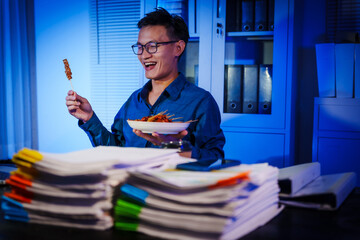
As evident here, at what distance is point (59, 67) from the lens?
13.5 feet

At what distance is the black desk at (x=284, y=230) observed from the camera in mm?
695

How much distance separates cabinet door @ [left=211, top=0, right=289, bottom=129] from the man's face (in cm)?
90

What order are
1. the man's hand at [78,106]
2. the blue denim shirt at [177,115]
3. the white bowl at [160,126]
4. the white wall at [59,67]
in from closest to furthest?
the white bowl at [160,126], the man's hand at [78,106], the blue denim shirt at [177,115], the white wall at [59,67]

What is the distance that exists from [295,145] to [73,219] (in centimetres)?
267

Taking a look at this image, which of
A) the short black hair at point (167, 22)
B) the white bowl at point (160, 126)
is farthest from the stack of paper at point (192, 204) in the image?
the short black hair at point (167, 22)

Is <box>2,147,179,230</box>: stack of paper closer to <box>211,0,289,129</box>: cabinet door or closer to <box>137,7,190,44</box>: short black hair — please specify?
<box>137,7,190,44</box>: short black hair

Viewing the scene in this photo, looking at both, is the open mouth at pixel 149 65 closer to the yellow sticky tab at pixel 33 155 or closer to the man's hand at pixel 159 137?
the man's hand at pixel 159 137

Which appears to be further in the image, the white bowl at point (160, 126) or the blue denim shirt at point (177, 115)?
the blue denim shirt at point (177, 115)

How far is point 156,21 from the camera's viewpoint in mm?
1942

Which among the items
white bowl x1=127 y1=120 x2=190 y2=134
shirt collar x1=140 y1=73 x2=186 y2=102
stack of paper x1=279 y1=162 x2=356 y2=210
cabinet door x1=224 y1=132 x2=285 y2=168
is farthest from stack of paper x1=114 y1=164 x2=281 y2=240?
cabinet door x1=224 y1=132 x2=285 y2=168

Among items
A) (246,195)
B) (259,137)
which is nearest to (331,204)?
(246,195)

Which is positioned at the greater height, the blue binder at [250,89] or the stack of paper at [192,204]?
the blue binder at [250,89]

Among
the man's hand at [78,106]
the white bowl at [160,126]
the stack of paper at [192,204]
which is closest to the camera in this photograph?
the stack of paper at [192,204]

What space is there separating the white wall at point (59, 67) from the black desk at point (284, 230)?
3.39 m
